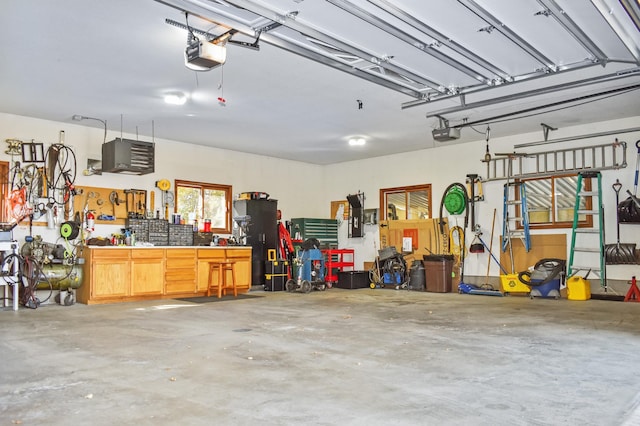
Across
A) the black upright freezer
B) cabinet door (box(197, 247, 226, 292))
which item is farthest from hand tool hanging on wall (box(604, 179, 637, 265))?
cabinet door (box(197, 247, 226, 292))

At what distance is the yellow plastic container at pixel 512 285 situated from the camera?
9.06 m

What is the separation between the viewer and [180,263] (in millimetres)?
9164

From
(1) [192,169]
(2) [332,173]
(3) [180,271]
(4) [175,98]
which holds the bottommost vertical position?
(3) [180,271]

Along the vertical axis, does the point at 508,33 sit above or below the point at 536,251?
above

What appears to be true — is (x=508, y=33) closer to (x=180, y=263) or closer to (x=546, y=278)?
(x=546, y=278)

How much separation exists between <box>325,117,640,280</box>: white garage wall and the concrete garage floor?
248 cm

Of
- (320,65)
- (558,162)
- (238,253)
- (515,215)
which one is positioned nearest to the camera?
(320,65)

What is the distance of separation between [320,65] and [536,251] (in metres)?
5.94

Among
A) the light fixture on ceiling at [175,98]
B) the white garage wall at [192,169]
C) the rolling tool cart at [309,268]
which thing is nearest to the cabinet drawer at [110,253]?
the white garage wall at [192,169]

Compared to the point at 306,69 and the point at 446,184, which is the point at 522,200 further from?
the point at 306,69

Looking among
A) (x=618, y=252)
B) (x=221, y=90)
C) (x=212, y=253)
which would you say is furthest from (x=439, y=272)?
(x=221, y=90)

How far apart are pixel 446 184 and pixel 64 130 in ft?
24.8

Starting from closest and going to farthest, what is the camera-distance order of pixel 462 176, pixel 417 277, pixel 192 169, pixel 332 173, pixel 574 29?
pixel 574 29 < pixel 192 169 < pixel 462 176 < pixel 417 277 < pixel 332 173

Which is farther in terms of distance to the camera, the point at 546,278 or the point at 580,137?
the point at 580,137
